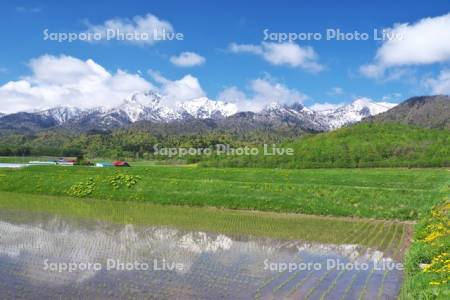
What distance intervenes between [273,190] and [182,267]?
23965mm

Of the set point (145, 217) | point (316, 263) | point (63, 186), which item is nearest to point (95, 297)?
point (316, 263)

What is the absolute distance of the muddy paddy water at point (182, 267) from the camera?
1662 cm

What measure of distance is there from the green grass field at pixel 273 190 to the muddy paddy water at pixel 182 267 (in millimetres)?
12208

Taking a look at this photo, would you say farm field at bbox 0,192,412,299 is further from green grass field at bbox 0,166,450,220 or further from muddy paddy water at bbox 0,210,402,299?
green grass field at bbox 0,166,450,220

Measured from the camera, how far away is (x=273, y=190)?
4275cm

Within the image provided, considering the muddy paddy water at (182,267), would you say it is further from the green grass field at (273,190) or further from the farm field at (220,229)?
the green grass field at (273,190)

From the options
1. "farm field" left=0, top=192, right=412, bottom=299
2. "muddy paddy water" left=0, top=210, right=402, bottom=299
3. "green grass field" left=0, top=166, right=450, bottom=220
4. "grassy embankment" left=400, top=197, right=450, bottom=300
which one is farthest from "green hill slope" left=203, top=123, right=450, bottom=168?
"muddy paddy water" left=0, top=210, right=402, bottom=299

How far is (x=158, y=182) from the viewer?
49094 mm

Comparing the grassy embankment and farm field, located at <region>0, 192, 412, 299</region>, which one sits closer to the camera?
the grassy embankment

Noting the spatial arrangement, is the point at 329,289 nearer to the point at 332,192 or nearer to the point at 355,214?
the point at 355,214

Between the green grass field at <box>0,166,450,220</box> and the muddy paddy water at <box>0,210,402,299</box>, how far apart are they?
40.1ft

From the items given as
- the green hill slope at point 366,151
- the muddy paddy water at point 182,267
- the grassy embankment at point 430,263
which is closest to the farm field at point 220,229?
the muddy paddy water at point 182,267

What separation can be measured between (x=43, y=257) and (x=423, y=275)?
16.5 metres

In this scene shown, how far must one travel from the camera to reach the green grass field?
37.6 metres
